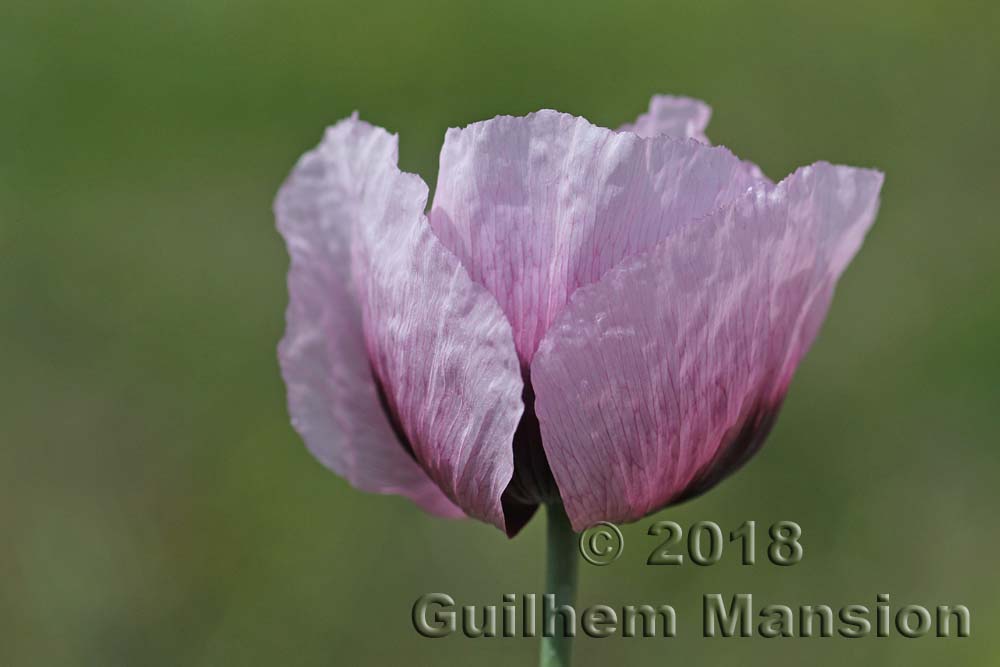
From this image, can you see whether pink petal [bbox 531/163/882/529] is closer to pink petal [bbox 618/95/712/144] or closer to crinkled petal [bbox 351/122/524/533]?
crinkled petal [bbox 351/122/524/533]

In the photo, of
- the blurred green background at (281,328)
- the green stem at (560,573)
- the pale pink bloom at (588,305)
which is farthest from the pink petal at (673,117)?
the blurred green background at (281,328)

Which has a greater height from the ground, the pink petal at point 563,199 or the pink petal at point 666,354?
the pink petal at point 563,199

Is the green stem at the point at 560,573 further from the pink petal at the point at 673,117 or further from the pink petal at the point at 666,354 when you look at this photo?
the pink petal at the point at 673,117

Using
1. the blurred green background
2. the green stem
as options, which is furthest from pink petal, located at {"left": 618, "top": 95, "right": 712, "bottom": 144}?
the blurred green background

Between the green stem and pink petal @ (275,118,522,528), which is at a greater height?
pink petal @ (275,118,522,528)

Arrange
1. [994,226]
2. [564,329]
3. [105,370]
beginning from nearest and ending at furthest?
[564,329], [105,370], [994,226]

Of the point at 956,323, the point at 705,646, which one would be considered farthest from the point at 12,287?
the point at 956,323

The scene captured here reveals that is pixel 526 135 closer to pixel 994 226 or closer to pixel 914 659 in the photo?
pixel 914 659
